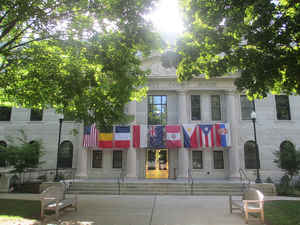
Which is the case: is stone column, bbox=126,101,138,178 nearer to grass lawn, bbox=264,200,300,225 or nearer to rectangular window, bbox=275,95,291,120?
grass lawn, bbox=264,200,300,225

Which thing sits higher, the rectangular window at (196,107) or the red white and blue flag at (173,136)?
the rectangular window at (196,107)

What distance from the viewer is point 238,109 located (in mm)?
21766

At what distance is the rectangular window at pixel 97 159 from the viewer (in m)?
21.4

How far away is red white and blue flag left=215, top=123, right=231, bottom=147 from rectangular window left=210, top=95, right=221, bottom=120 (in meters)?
1.81

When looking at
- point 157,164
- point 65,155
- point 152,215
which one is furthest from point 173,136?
point 152,215

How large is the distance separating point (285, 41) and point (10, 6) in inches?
358

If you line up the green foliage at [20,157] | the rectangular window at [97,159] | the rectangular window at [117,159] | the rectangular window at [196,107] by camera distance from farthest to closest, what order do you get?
the rectangular window at [196,107], the rectangular window at [97,159], the rectangular window at [117,159], the green foliage at [20,157]

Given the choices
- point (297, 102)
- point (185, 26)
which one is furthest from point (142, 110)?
point (297, 102)

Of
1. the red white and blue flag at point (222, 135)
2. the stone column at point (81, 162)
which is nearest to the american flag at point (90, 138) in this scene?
the stone column at point (81, 162)

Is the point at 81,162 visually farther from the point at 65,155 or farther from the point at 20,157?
the point at 20,157

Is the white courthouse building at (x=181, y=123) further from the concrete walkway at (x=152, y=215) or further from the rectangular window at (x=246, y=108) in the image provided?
the concrete walkway at (x=152, y=215)

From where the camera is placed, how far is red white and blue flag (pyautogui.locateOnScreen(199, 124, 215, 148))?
→ 19711mm

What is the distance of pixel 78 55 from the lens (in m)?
10.0

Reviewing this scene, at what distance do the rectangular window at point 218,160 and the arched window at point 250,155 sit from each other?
220cm
